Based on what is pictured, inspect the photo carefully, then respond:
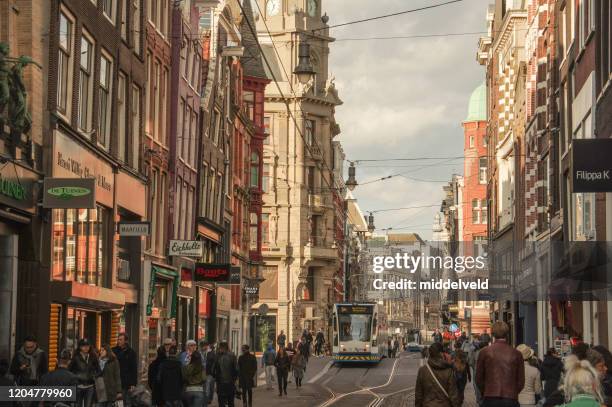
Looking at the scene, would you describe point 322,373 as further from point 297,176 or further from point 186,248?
point 297,176

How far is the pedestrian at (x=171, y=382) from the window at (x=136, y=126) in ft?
43.0

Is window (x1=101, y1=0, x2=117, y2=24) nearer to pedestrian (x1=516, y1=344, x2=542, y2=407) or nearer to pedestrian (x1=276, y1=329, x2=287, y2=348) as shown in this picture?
pedestrian (x1=276, y1=329, x2=287, y2=348)

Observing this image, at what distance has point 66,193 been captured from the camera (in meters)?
24.1

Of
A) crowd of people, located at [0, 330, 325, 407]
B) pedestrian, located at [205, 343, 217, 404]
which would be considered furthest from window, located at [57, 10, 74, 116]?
pedestrian, located at [205, 343, 217, 404]

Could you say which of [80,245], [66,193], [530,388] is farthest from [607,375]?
[80,245]

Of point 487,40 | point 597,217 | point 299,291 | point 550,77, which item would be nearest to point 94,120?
point 597,217

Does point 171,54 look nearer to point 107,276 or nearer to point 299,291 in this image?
point 107,276

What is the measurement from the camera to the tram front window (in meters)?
60.3

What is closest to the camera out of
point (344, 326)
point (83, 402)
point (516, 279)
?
point (83, 402)

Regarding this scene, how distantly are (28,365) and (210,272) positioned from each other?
20287 mm

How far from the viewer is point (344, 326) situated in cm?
6041

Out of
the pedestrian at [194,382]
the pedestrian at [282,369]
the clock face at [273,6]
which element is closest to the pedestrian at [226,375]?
the pedestrian at [194,382]

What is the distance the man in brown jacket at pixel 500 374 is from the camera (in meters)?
14.6

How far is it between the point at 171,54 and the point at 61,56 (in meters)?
13.9
